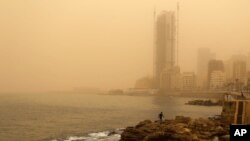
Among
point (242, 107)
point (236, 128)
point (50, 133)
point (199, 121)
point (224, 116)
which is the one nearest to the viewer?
point (236, 128)

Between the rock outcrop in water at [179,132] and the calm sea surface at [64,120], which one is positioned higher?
the rock outcrop in water at [179,132]

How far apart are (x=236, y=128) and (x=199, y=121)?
3157 cm

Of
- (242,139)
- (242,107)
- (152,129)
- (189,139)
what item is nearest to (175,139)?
(189,139)

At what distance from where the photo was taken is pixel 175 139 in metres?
28.5

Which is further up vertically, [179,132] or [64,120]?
[179,132]

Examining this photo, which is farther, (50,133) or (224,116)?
(50,133)

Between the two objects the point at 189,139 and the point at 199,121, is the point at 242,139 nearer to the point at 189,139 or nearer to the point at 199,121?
the point at 189,139

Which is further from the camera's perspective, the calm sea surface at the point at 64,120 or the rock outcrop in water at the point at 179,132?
the calm sea surface at the point at 64,120

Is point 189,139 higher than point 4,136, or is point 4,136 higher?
point 189,139

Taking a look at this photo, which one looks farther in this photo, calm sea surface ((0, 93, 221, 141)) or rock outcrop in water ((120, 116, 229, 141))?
calm sea surface ((0, 93, 221, 141))

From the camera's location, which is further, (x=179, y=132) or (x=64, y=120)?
(x=64, y=120)

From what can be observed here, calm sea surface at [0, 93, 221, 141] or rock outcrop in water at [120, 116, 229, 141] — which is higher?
rock outcrop in water at [120, 116, 229, 141]

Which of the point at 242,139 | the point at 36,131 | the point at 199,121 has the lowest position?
the point at 36,131

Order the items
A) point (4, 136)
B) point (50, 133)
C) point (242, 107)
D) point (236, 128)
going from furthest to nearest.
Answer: point (50, 133)
point (4, 136)
point (242, 107)
point (236, 128)
